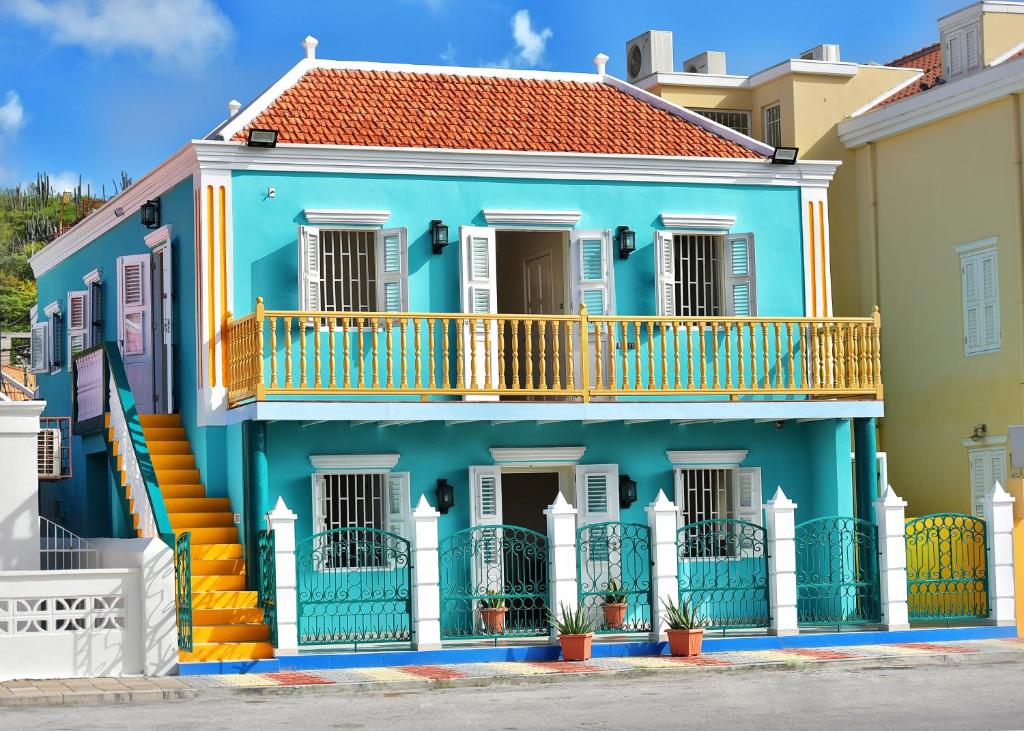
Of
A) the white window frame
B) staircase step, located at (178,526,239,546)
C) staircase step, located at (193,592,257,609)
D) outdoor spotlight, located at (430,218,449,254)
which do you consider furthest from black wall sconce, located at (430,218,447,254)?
the white window frame

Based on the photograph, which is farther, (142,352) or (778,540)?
(142,352)

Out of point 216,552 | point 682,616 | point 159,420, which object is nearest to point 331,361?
point 216,552

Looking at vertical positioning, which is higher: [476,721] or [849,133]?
[849,133]

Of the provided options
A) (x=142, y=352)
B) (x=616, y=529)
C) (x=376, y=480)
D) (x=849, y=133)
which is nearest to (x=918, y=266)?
(x=849, y=133)

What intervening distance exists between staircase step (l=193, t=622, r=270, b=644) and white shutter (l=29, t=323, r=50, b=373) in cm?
1038

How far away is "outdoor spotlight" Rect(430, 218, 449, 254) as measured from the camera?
21.3m

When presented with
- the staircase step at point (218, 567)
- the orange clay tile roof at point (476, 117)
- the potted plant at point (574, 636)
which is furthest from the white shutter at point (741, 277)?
the staircase step at point (218, 567)

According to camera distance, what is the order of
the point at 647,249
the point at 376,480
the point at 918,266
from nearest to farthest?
the point at 376,480
the point at 647,249
the point at 918,266

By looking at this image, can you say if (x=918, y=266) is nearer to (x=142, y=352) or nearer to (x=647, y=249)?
(x=647, y=249)

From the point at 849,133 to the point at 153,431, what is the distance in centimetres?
1331

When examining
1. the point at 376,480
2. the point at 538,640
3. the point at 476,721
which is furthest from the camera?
the point at 376,480

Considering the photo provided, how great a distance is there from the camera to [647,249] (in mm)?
22438

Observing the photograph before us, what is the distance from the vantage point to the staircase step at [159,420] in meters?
21.5

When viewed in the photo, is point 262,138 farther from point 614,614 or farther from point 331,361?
point 614,614
